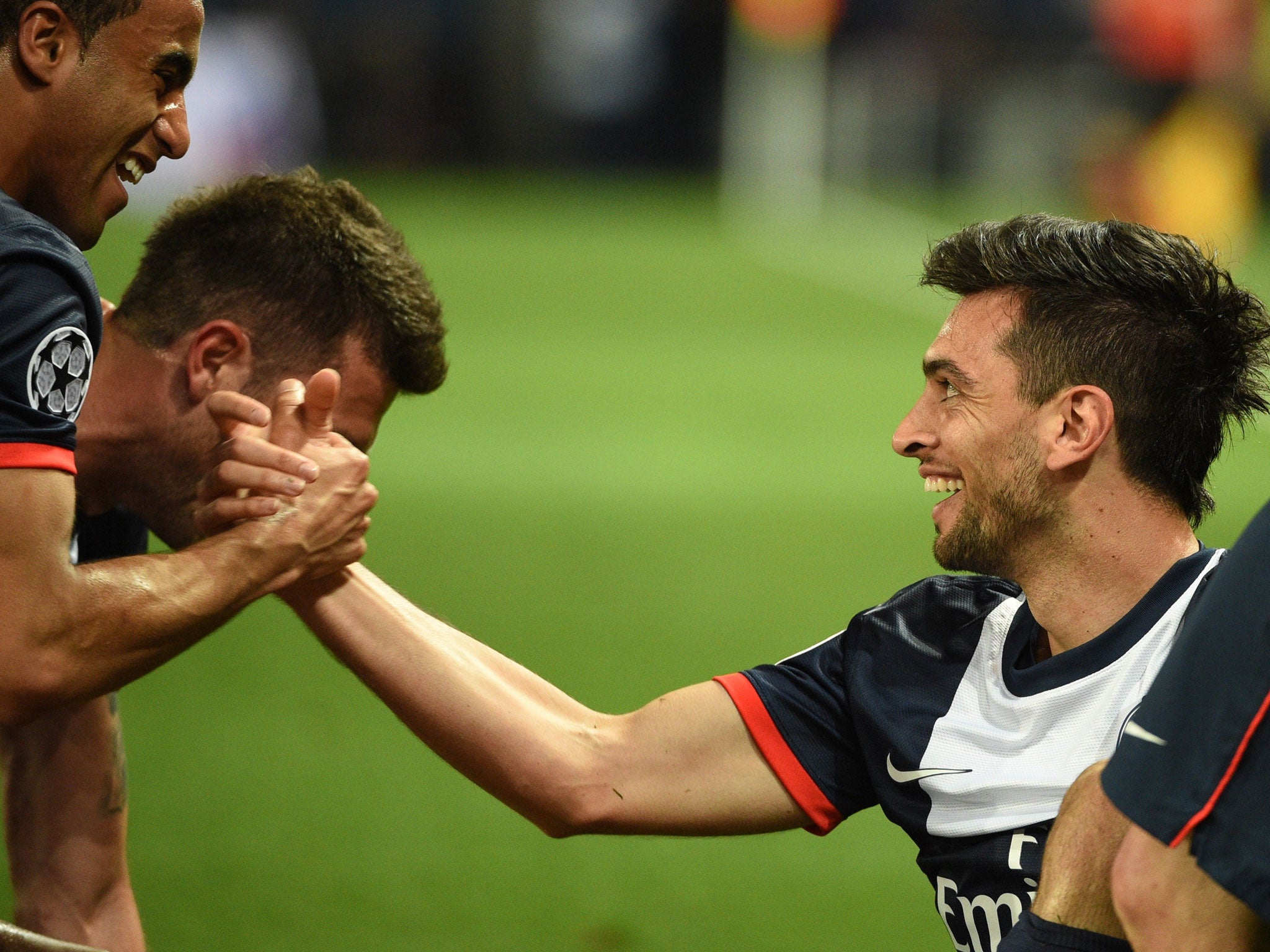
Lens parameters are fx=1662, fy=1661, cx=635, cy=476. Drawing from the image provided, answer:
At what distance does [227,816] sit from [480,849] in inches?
30.3

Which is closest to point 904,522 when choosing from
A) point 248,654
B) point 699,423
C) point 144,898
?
point 699,423

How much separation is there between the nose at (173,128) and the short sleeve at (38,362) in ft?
1.55

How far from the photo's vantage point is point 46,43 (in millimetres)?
2771

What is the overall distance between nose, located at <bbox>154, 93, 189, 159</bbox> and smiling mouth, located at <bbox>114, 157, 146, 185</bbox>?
0.06 metres

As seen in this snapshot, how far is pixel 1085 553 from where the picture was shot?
287 cm

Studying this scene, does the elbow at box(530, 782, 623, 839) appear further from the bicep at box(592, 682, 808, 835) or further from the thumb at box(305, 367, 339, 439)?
the thumb at box(305, 367, 339, 439)

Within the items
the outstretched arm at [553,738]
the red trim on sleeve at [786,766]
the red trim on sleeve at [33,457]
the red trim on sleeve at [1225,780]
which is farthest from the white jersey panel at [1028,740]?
the red trim on sleeve at [33,457]

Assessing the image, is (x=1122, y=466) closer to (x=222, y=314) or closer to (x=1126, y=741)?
(x=1126, y=741)

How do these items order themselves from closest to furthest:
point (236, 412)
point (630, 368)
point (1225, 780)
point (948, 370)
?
point (1225, 780) → point (948, 370) → point (236, 412) → point (630, 368)

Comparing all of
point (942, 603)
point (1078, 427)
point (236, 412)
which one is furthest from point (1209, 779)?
point (236, 412)

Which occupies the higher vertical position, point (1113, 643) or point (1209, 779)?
point (1209, 779)

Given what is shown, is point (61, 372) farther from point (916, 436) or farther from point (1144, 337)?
point (1144, 337)

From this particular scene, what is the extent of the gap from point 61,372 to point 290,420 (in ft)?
2.09

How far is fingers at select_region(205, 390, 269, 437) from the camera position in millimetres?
3176
